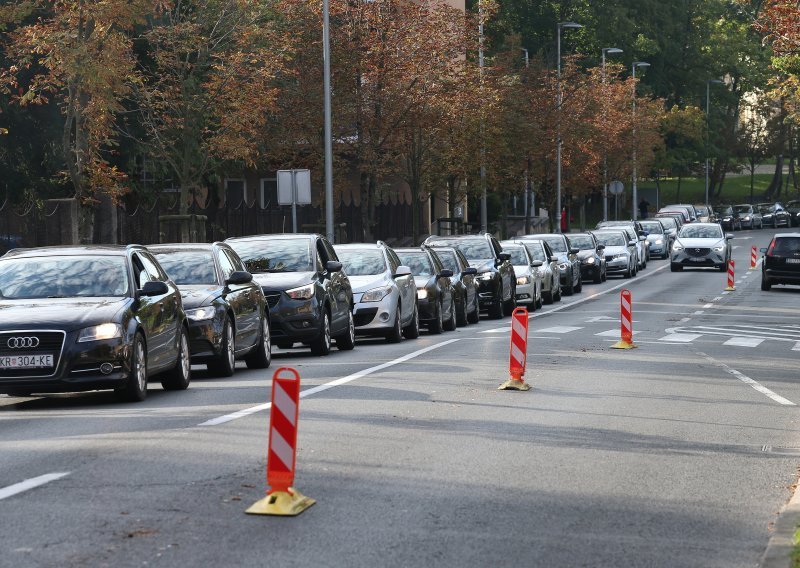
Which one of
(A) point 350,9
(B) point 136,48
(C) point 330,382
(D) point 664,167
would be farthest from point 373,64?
(D) point 664,167

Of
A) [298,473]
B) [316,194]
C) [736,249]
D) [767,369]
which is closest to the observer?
[298,473]

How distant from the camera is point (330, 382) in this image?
56.3 ft

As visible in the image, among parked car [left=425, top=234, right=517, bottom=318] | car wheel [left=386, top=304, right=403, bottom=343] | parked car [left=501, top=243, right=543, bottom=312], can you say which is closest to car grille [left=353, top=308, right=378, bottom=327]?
car wheel [left=386, top=304, right=403, bottom=343]

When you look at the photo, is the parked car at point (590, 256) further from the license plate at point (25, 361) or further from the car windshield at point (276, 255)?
the license plate at point (25, 361)

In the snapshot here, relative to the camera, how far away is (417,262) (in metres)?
29.5

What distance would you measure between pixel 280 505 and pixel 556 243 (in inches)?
1532

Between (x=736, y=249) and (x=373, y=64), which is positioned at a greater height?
(x=373, y=64)

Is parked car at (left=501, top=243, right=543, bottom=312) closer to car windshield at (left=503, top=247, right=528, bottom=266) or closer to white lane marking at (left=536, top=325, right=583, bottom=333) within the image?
car windshield at (left=503, top=247, right=528, bottom=266)

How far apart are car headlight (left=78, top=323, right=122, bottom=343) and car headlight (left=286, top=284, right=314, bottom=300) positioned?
703cm

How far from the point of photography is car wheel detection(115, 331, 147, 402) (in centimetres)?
1464

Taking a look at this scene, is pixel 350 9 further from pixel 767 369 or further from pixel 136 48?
pixel 767 369

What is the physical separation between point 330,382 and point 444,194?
43353 millimetres

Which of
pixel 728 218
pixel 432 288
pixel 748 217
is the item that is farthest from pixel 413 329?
pixel 748 217

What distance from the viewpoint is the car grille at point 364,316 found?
25078mm
